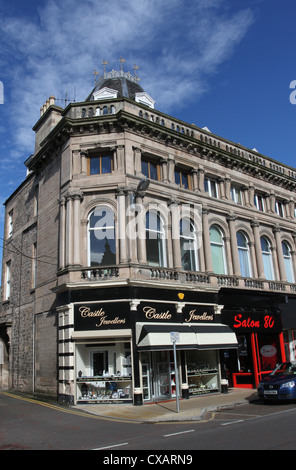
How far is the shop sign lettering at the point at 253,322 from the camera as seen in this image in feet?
70.3

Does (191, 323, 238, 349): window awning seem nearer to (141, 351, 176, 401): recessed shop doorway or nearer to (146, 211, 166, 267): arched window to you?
(141, 351, 176, 401): recessed shop doorway

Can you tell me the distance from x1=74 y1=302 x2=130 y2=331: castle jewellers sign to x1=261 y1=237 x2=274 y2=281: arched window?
12231 millimetres

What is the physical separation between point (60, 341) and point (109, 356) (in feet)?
7.65

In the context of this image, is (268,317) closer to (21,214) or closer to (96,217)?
(96,217)

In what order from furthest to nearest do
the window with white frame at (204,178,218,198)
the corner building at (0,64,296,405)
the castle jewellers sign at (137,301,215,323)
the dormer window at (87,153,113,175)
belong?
the window with white frame at (204,178,218,198), the dormer window at (87,153,113,175), the castle jewellers sign at (137,301,215,323), the corner building at (0,64,296,405)

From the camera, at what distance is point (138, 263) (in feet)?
59.0

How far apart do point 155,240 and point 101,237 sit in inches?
109

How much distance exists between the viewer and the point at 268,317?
23297 millimetres

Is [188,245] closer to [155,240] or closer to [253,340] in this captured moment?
[155,240]

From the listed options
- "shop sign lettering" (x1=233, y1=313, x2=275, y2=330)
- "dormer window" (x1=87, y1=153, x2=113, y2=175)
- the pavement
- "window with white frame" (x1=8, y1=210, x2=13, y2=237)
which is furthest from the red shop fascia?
"window with white frame" (x1=8, y1=210, x2=13, y2=237)

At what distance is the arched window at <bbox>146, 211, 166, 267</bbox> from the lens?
1956cm

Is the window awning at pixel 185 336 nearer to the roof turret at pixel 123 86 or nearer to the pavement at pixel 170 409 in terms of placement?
the pavement at pixel 170 409

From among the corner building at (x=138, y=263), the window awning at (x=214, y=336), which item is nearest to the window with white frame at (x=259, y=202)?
the corner building at (x=138, y=263)

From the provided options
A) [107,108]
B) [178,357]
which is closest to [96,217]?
[107,108]
